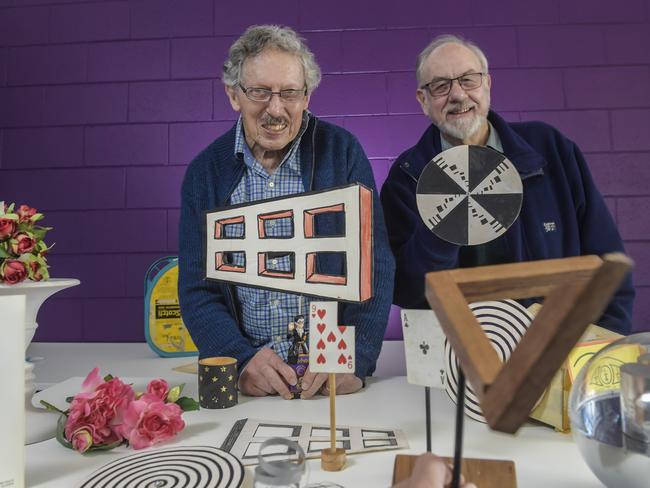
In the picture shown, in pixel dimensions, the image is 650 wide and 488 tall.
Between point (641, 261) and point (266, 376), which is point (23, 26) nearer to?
point (266, 376)

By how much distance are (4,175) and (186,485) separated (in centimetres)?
222

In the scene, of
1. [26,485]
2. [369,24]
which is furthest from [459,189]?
[369,24]

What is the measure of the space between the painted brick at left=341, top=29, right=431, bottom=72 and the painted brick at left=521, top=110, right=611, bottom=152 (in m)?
0.56

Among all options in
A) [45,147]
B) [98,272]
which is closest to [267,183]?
[98,272]

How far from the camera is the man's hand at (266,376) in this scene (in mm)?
1116

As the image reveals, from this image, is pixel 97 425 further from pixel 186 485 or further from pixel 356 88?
pixel 356 88

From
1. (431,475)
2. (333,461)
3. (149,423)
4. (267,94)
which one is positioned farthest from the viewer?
(267,94)

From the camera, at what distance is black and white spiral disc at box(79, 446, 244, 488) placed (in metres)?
0.68

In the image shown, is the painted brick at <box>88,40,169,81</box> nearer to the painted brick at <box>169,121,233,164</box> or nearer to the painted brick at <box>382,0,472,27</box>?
the painted brick at <box>169,121,233,164</box>

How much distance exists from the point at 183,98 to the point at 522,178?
155 cm

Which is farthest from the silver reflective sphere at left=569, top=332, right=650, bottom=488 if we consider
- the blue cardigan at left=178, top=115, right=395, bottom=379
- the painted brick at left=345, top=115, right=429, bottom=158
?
the painted brick at left=345, top=115, right=429, bottom=158

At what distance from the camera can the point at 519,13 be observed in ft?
7.23

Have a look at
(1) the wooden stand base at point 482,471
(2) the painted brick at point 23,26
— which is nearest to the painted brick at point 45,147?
(2) the painted brick at point 23,26

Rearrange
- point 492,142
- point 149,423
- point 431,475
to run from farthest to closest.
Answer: point 492,142 → point 149,423 → point 431,475
